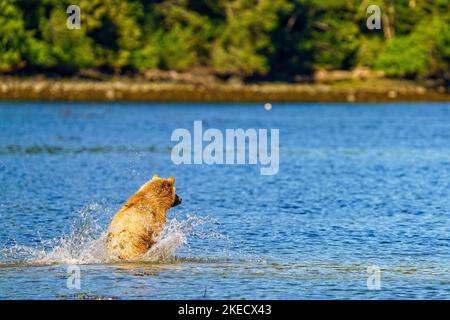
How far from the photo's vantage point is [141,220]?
2378 cm

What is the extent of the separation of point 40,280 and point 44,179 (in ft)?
68.7

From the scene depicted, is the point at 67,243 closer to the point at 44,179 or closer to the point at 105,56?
the point at 44,179

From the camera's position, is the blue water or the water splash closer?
the blue water

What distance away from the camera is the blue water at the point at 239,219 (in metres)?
23.1

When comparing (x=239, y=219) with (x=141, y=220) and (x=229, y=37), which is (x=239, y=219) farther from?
(x=229, y=37)

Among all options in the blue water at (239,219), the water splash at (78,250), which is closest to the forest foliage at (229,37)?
the blue water at (239,219)

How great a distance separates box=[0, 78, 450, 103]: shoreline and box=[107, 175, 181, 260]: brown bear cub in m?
86.6

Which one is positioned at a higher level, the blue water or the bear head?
the bear head

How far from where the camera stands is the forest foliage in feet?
383

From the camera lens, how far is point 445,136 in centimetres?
7438

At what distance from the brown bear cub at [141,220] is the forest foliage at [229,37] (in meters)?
89.9

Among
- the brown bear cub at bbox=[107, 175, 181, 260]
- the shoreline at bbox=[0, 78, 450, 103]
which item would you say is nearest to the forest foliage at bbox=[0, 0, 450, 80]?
the shoreline at bbox=[0, 78, 450, 103]

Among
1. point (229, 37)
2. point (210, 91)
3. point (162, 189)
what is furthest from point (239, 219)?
point (229, 37)

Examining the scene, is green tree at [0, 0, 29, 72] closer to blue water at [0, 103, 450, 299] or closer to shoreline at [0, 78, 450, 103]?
shoreline at [0, 78, 450, 103]
